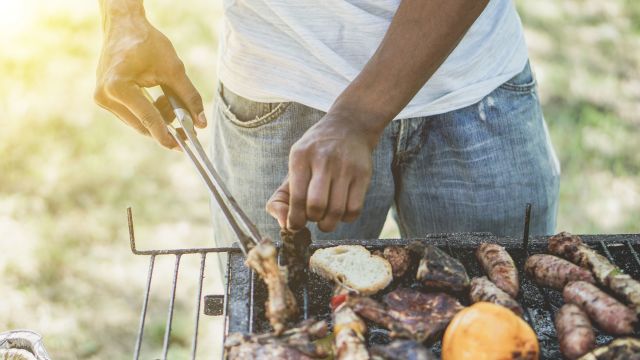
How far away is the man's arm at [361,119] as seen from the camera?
6.67ft

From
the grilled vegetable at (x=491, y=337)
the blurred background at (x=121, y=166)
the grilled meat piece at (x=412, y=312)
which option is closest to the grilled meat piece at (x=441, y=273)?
the grilled meat piece at (x=412, y=312)

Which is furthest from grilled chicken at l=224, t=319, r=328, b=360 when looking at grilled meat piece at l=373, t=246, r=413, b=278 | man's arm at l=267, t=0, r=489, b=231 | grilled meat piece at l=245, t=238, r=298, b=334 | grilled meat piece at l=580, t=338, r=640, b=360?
grilled meat piece at l=580, t=338, r=640, b=360

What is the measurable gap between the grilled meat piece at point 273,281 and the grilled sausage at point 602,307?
0.85m

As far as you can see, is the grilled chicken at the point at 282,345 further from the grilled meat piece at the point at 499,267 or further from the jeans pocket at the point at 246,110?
the jeans pocket at the point at 246,110

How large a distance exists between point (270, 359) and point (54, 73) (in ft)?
15.9

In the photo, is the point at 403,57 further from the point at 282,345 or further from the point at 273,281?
the point at 282,345

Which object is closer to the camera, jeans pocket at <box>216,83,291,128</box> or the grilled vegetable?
the grilled vegetable

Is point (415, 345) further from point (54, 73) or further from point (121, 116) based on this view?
point (54, 73)

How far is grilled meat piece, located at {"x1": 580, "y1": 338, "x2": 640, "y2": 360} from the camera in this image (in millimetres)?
1896

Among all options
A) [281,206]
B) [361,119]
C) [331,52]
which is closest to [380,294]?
[281,206]

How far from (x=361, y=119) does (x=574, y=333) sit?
843mm

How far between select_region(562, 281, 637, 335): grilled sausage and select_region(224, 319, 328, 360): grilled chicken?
0.77 metres

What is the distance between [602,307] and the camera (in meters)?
2.12

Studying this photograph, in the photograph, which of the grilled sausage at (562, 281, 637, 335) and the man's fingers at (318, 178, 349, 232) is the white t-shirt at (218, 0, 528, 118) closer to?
the man's fingers at (318, 178, 349, 232)
